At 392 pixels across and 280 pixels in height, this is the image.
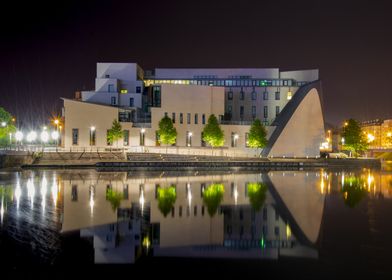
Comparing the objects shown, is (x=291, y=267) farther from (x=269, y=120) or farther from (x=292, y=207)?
(x=269, y=120)

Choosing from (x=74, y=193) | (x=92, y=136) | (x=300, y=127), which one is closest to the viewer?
(x=74, y=193)

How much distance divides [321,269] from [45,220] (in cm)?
957

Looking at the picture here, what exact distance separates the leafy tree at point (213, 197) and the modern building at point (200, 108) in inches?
993

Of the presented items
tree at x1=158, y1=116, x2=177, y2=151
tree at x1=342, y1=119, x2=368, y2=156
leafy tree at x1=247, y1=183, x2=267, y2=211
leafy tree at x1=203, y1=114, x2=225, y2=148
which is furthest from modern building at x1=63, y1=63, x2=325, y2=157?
leafy tree at x1=247, y1=183, x2=267, y2=211

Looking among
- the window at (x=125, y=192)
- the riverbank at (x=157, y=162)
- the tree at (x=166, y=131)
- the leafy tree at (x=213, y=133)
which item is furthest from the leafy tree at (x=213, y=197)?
the leafy tree at (x=213, y=133)

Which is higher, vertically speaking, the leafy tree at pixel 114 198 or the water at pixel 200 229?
the leafy tree at pixel 114 198

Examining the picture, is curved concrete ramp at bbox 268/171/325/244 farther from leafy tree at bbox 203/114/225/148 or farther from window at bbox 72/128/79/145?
window at bbox 72/128/79/145

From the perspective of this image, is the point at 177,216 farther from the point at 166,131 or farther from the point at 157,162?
the point at 166,131

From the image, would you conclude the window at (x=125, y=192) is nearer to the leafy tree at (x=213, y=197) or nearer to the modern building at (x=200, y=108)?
the leafy tree at (x=213, y=197)

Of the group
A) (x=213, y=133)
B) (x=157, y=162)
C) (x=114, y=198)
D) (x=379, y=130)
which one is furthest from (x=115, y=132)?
(x=379, y=130)

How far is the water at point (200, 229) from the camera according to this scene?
34.9 feet

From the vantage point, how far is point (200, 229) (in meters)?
14.2

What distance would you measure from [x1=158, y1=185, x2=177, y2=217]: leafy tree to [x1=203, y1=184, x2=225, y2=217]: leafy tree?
158cm

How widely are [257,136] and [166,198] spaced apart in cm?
3297
